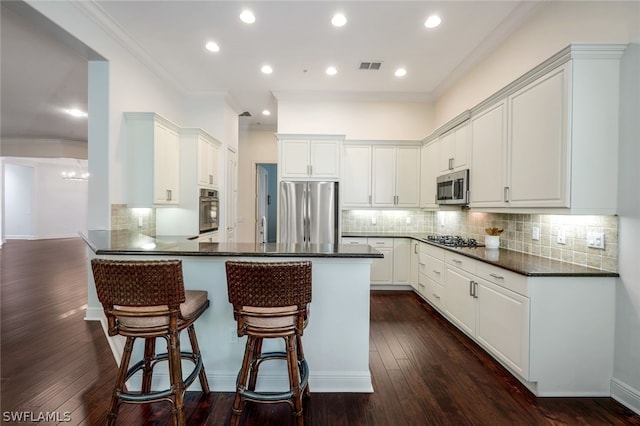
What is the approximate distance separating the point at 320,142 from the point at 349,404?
11.9 ft

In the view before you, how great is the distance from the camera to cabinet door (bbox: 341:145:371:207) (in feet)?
16.1

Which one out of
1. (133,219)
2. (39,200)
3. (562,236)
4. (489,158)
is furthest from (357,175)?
(39,200)

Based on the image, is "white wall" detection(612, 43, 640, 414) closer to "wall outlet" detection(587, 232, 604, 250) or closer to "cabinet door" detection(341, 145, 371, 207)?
"wall outlet" detection(587, 232, 604, 250)

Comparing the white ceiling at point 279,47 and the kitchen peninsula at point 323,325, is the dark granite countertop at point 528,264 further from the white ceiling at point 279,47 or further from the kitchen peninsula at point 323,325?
the white ceiling at point 279,47

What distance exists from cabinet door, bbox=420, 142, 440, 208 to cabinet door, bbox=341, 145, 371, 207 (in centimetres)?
88

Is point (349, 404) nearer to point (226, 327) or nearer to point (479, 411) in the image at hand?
point (479, 411)

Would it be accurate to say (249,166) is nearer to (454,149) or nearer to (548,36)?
(454,149)

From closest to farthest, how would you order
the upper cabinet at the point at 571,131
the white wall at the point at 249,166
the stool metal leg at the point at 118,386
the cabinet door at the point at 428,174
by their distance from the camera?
the stool metal leg at the point at 118,386 < the upper cabinet at the point at 571,131 < the cabinet door at the point at 428,174 < the white wall at the point at 249,166

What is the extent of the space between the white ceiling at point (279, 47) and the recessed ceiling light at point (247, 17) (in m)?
0.04

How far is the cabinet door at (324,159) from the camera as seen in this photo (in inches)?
183

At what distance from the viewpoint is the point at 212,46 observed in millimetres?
3561

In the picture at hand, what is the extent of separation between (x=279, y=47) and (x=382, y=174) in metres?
2.48

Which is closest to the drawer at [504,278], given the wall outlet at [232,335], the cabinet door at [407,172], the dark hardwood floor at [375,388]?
the dark hardwood floor at [375,388]

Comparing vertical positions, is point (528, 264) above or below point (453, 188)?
below
